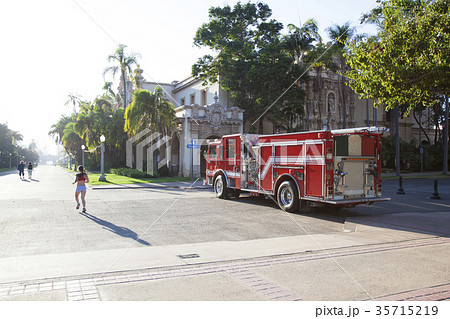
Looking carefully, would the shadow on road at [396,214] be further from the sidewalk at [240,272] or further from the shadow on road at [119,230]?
the shadow on road at [119,230]

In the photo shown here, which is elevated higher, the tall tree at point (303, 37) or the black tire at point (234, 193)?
the tall tree at point (303, 37)

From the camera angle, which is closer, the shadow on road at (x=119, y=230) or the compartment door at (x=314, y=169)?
the shadow on road at (x=119, y=230)

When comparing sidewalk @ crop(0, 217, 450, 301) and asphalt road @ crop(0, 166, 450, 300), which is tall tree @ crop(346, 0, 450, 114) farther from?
sidewalk @ crop(0, 217, 450, 301)

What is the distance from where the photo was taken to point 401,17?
1112 cm

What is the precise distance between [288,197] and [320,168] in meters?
1.97

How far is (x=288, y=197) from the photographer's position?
45.2ft

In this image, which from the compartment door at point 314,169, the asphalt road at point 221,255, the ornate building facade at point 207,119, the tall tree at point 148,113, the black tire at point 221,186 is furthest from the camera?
the ornate building facade at point 207,119

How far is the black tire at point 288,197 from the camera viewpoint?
13297 mm

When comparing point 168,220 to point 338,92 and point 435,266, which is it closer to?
point 435,266

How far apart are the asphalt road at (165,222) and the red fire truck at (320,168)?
69cm

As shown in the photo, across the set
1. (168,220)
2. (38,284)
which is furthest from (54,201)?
(38,284)

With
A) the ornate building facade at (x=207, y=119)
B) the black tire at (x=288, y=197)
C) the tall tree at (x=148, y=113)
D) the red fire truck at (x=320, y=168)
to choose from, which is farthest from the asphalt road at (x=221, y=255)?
the tall tree at (x=148, y=113)

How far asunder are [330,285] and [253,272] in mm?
1263

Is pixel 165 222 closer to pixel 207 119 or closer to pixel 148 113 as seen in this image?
pixel 148 113
